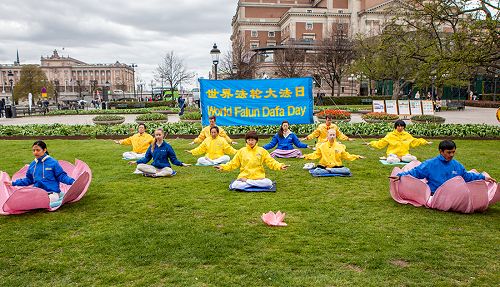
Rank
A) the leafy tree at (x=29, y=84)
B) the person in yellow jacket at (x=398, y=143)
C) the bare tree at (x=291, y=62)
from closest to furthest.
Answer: the person in yellow jacket at (x=398, y=143) < the bare tree at (x=291, y=62) < the leafy tree at (x=29, y=84)

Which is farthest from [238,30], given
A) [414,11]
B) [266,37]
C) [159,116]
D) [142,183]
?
[142,183]

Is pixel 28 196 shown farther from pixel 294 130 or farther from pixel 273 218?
pixel 294 130

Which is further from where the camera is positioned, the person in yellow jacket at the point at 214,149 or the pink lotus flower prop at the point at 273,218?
the person in yellow jacket at the point at 214,149

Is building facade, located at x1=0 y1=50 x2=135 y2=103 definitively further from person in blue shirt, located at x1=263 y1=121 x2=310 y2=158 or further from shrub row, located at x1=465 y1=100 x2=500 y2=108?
person in blue shirt, located at x1=263 y1=121 x2=310 y2=158

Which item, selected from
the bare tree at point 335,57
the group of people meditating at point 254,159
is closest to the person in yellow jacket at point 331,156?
the group of people meditating at point 254,159

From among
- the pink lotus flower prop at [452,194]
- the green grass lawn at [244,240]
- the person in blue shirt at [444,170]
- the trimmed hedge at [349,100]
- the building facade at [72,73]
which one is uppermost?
the building facade at [72,73]

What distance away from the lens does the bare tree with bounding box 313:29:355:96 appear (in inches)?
2228

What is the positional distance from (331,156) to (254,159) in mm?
2332

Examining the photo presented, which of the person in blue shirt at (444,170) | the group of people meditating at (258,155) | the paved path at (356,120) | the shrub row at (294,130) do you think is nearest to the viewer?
the person in blue shirt at (444,170)

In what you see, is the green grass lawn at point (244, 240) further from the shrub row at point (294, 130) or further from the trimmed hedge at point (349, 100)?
the trimmed hedge at point (349, 100)

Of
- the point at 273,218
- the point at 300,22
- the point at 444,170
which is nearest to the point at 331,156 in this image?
the point at 444,170

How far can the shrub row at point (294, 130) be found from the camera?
18.4 m

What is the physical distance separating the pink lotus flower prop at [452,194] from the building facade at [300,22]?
5905 cm

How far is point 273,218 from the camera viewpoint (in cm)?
694
